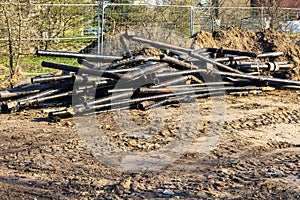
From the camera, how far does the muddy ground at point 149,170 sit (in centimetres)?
497

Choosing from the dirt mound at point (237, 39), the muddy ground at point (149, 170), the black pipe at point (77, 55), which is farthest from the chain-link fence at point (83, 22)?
the muddy ground at point (149, 170)

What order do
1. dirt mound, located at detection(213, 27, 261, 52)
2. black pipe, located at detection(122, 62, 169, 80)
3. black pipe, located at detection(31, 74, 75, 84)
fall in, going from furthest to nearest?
1. dirt mound, located at detection(213, 27, 261, 52)
2. black pipe, located at detection(31, 74, 75, 84)
3. black pipe, located at detection(122, 62, 169, 80)

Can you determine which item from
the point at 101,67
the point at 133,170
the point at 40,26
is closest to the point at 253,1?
the point at 40,26

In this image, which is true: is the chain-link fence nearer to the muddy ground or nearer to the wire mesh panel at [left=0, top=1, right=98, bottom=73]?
the wire mesh panel at [left=0, top=1, right=98, bottom=73]

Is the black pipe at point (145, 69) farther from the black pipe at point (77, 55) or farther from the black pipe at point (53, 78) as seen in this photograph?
the black pipe at point (53, 78)

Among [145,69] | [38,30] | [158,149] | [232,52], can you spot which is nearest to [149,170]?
[158,149]

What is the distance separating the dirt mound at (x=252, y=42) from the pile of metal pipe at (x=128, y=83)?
262 cm

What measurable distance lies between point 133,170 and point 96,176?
0.47 metres

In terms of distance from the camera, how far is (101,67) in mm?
10000

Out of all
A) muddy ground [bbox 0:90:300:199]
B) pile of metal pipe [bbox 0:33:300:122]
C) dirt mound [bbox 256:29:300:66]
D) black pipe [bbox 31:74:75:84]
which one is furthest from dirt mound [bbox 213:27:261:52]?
black pipe [bbox 31:74:75:84]

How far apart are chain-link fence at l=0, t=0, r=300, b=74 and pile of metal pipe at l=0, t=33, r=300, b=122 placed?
12.2ft

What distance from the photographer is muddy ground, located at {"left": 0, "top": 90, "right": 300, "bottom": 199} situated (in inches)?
196

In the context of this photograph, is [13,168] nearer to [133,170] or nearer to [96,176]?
[96,176]

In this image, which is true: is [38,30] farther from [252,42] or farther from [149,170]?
[149,170]
